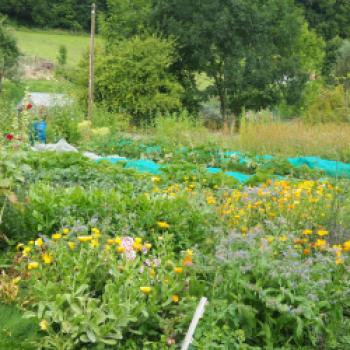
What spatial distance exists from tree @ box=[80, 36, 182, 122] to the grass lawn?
1850 cm

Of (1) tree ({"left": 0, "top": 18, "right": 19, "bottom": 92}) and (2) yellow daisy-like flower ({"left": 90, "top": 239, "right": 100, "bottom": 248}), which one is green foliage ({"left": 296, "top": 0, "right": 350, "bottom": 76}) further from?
(2) yellow daisy-like flower ({"left": 90, "top": 239, "right": 100, "bottom": 248})

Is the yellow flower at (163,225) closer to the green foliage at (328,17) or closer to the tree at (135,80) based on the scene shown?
the tree at (135,80)

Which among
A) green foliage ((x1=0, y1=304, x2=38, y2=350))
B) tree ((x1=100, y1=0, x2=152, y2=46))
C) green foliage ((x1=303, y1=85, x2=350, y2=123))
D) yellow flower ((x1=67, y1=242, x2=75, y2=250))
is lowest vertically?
green foliage ((x1=303, y1=85, x2=350, y2=123))

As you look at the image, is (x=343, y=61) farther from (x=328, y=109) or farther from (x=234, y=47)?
(x=328, y=109)

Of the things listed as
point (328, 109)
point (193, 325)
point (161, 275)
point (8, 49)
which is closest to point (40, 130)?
point (161, 275)

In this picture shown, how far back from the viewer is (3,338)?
11.4 feet

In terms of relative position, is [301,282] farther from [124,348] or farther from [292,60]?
[292,60]

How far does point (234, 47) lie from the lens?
22.2 m

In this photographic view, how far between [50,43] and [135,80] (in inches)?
884

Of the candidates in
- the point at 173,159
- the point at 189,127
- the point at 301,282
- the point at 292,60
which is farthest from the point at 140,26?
the point at 301,282

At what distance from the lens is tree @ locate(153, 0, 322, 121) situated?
21859 mm

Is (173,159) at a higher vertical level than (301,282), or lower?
lower

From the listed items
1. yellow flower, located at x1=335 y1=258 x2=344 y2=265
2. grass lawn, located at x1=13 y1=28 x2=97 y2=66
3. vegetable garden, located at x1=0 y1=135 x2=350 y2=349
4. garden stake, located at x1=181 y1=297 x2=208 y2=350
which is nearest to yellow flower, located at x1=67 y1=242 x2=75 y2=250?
vegetable garden, located at x1=0 y1=135 x2=350 y2=349

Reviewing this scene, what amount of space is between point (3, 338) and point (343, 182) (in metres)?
4.40
